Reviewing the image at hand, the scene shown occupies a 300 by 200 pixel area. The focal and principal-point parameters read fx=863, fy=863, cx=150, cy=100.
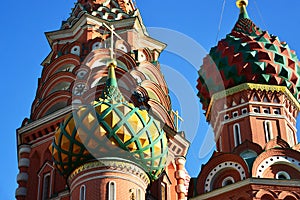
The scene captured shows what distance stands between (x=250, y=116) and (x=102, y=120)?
130 inches

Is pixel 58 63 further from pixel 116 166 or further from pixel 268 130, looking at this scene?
pixel 268 130

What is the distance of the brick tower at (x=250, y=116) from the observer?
A: 15.4 metres

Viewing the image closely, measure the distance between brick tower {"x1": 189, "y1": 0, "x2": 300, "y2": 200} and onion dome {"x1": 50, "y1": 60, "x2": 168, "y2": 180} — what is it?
1.22 metres

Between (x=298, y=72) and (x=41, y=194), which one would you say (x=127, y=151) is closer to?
(x=41, y=194)

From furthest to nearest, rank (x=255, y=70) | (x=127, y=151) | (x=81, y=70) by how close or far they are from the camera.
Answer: (x=81, y=70) < (x=255, y=70) < (x=127, y=151)

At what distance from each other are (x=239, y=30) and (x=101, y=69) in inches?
121

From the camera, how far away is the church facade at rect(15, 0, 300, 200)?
15094 millimetres

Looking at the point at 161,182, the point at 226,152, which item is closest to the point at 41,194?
the point at 161,182

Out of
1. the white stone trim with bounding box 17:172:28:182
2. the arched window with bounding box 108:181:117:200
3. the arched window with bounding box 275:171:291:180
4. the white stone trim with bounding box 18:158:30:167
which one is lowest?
the arched window with bounding box 108:181:117:200

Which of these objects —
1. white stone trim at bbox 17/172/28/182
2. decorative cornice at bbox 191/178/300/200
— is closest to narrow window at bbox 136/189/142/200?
decorative cornice at bbox 191/178/300/200

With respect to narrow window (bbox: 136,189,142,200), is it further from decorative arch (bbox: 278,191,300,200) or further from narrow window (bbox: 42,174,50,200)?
narrow window (bbox: 42,174,50,200)

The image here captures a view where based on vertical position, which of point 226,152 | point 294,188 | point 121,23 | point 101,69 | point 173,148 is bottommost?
point 294,188

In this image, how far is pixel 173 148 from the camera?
1855 cm

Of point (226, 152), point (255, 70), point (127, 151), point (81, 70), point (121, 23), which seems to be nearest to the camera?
point (127, 151)
